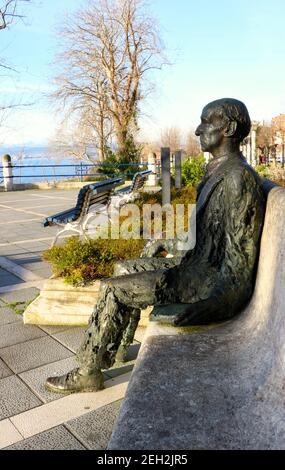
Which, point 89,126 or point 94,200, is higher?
point 89,126

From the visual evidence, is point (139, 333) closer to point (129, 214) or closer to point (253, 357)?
point (253, 357)

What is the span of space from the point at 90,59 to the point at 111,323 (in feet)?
92.9

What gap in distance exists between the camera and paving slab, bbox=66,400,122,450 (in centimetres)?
250

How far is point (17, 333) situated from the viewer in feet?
13.5

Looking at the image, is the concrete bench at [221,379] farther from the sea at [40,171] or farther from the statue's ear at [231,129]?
the sea at [40,171]

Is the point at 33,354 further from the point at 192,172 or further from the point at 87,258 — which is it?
the point at 192,172

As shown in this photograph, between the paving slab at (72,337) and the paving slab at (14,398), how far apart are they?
2.09 feet

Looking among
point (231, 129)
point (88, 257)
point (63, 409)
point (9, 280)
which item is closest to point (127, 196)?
point (9, 280)

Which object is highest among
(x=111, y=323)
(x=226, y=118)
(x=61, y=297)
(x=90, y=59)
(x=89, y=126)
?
(x=90, y=59)

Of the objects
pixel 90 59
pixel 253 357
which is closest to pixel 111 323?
pixel 253 357
